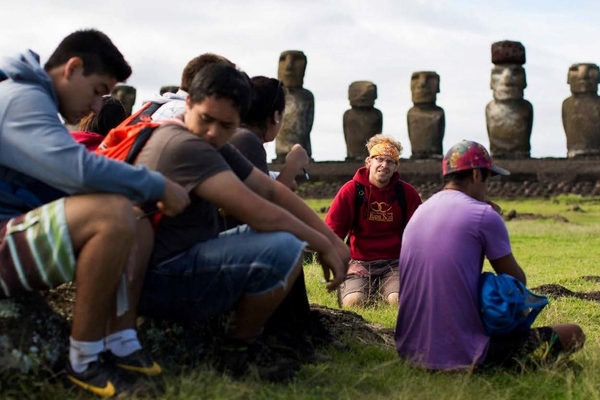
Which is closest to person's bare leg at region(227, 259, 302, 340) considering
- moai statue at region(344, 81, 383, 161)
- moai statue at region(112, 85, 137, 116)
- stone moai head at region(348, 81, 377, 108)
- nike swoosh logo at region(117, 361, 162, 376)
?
nike swoosh logo at region(117, 361, 162, 376)

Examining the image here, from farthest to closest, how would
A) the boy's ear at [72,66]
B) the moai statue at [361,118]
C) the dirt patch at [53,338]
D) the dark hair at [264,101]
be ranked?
the moai statue at [361,118] < the dark hair at [264,101] < the boy's ear at [72,66] < the dirt patch at [53,338]

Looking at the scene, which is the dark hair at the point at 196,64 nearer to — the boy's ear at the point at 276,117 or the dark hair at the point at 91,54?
the boy's ear at the point at 276,117

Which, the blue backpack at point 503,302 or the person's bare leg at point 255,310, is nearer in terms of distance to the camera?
the person's bare leg at point 255,310

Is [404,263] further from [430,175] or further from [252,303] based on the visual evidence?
[430,175]

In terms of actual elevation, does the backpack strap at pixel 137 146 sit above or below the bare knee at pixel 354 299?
above

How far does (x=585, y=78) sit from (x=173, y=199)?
19393mm

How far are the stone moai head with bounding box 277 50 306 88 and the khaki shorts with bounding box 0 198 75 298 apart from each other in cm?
1909

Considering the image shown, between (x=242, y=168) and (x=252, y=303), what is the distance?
0.59 metres

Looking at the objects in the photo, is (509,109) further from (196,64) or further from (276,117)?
(276,117)

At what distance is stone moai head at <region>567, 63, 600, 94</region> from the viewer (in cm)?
2216

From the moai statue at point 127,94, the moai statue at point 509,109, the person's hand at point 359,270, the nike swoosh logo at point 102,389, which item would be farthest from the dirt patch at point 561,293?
the moai statue at point 127,94

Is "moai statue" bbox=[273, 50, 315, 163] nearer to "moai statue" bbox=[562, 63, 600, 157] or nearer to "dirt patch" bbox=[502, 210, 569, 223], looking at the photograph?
"moai statue" bbox=[562, 63, 600, 157]

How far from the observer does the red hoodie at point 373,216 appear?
24.7ft

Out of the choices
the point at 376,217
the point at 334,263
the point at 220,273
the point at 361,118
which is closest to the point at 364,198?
the point at 376,217
